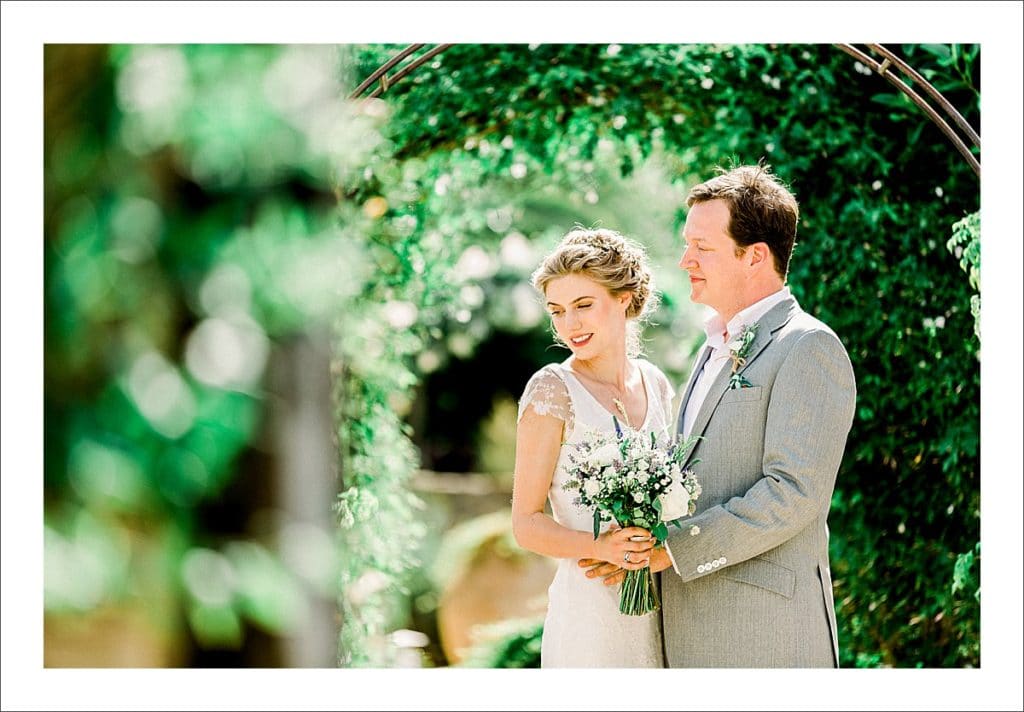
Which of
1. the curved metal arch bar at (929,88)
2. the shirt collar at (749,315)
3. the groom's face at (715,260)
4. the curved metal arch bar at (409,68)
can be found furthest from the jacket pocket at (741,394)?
the curved metal arch bar at (409,68)

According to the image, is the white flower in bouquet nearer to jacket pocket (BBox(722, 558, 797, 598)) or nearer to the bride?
the bride

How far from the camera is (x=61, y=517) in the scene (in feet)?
3.82

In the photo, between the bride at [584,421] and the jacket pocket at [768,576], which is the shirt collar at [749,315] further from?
→ the jacket pocket at [768,576]

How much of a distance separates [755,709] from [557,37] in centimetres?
257

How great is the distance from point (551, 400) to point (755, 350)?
2.07ft

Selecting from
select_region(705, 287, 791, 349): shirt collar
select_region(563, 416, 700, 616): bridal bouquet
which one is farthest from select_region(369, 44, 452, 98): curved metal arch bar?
select_region(563, 416, 700, 616): bridal bouquet

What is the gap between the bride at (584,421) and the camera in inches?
134

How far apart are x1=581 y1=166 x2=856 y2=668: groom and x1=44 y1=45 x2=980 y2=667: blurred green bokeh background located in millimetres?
799

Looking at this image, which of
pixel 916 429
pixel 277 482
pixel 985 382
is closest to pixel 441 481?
pixel 916 429

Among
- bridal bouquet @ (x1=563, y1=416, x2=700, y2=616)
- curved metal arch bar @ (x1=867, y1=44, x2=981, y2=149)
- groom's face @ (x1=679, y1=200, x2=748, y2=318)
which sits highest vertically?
curved metal arch bar @ (x1=867, y1=44, x2=981, y2=149)

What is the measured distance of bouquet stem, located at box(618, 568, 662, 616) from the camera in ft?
11.1

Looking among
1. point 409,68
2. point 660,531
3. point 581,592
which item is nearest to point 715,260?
point 660,531

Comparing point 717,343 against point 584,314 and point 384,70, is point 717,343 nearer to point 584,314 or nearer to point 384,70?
point 584,314

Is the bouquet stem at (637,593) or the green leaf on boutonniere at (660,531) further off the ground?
the green leaf on boutonniere at (660,531)
